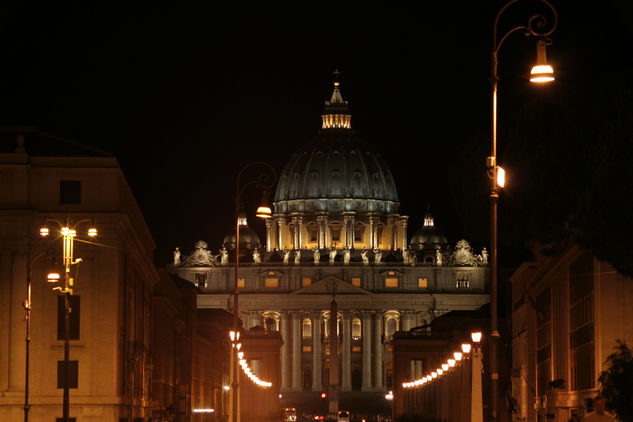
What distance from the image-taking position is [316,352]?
7712 inches

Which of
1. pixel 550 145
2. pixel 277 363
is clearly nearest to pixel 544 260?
pixel 550 145

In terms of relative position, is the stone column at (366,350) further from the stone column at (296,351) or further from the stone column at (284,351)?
the stone column at (284,351)

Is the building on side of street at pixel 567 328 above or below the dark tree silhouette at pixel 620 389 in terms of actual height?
above

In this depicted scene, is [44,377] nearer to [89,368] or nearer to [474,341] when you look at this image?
[89,368]

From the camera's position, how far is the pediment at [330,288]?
7825 inches

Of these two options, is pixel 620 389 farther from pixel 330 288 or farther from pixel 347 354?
pixel 330 288

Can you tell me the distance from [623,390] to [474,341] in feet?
32.6

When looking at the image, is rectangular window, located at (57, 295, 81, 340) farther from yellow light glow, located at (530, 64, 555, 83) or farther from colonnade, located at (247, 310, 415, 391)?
colonnade, located at (247, 310, 415, 391)

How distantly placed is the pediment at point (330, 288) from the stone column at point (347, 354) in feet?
9.16

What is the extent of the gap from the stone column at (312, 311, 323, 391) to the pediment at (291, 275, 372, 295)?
2.62 metres

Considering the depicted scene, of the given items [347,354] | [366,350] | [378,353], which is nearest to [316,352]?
[347,354]

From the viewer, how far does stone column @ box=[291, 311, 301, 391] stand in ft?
638

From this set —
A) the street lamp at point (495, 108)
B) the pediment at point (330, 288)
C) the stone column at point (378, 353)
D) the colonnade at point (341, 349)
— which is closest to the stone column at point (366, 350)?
the colonnade at point (341, 349)

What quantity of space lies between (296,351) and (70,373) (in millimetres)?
142683
